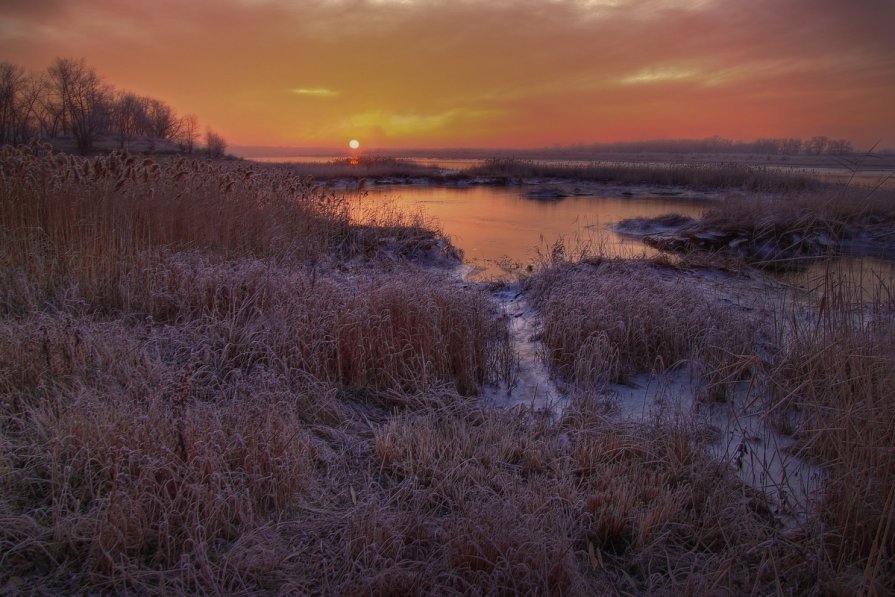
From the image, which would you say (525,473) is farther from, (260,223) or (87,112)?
(87,112)

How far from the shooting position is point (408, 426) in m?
4.02

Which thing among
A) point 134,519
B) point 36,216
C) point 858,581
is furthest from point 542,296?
point 36,216

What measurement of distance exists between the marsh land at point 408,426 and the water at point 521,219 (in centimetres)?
526

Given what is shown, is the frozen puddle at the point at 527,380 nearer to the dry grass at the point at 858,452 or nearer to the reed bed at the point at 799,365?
the reed bed at the point at 799,365

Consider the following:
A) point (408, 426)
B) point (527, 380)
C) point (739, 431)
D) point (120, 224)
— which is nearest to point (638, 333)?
point (527, 380)

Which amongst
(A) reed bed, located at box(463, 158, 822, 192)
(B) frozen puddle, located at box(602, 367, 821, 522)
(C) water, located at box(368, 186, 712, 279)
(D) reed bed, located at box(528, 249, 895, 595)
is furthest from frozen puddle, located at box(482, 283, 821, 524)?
(A) reed bed, located at box(463, 158, 822, 192)

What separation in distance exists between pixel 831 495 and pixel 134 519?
3.88 meters

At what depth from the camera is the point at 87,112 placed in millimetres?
47531

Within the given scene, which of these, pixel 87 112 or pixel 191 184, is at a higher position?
pixel 87 112

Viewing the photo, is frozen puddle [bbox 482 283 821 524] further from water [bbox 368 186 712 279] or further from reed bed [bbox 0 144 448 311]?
water [bbox 368 186 712 279]

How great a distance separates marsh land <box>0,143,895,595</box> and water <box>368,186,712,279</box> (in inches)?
207

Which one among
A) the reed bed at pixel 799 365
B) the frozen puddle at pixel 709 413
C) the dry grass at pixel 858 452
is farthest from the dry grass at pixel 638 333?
the dry grass at pixel 858 452

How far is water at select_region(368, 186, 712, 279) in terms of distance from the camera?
1298cm

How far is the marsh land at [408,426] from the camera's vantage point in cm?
267
